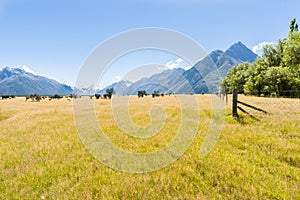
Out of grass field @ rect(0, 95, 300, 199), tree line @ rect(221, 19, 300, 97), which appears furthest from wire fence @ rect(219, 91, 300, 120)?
tree line @ rect(221, 19, 300, 97)

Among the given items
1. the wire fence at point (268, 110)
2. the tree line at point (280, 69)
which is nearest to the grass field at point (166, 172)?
the wire fence at point (268, 110)

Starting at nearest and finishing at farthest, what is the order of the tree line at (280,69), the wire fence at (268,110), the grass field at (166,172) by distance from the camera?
the grass field at (166,172) → the wire fence at (268,110) → the tree line at (280,69)

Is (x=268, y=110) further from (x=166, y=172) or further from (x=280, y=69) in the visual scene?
(x=280, y=69)

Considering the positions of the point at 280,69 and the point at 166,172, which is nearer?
the point at 166,172

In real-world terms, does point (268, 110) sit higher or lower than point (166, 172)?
higher

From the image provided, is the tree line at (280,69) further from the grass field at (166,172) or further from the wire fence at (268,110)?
the grass field at (166,172)

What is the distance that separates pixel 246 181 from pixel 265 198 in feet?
2.73

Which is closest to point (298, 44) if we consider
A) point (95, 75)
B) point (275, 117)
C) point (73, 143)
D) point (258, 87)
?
point (258, 87)

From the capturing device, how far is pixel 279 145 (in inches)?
350

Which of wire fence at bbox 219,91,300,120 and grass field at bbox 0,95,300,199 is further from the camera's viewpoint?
wire fence at bbox 219,91,300,120

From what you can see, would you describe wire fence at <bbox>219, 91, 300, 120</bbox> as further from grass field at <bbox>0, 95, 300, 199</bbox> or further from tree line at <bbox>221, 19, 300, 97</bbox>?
tree line at <bbox>221, 19, 300, 97</bbox>

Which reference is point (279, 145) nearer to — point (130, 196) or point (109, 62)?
point (130, 196)

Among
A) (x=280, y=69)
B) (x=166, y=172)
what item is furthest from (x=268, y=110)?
(x=280, y=69)

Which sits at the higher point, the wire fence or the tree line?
the tree line
